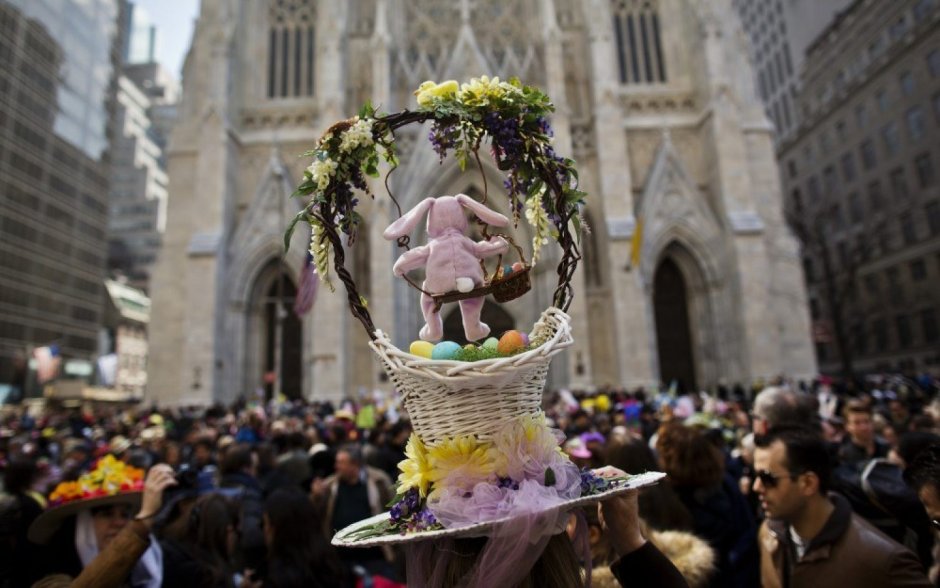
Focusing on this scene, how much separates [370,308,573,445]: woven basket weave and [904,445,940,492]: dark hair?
1.71 m

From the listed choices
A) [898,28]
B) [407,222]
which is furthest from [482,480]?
[898,28]

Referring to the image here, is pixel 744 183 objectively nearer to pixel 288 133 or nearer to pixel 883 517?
pixel 288 133

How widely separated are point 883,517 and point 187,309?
68.9 ft

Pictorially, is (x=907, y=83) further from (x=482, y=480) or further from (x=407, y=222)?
(x=482, y=480)

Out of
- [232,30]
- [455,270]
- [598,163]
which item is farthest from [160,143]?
[455,270]

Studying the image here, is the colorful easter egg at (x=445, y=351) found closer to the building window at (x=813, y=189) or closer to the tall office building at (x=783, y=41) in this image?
the building window at (x=813, y=189)

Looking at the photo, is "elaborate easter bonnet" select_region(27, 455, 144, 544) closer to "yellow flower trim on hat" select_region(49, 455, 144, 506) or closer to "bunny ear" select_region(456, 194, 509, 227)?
"yellow flower trim on hat" select_region(49, 455, 144, 506)

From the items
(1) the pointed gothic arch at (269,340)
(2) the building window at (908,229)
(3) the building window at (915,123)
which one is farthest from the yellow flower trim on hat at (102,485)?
(3) the building window at (915,123)

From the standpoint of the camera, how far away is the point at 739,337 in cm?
2102

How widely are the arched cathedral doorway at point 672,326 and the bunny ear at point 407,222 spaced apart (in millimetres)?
21480

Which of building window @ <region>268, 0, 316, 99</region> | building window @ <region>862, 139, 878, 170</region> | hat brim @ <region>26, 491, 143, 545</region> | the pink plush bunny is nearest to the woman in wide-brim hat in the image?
hat brim @ <region>26, 491, 143, 545</region>

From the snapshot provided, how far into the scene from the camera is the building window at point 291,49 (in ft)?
79.8

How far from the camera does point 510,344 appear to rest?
1983mm

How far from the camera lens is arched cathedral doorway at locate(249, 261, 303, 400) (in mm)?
22172
